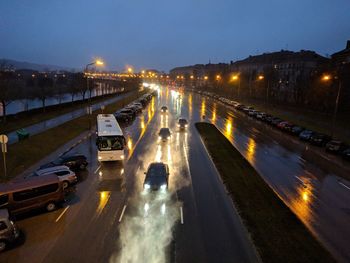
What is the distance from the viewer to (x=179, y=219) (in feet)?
56.2

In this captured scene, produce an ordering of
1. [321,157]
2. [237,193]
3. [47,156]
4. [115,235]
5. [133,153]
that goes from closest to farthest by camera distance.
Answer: [115,235] → [237,193] → [47,156] → [133,153] → [321,157]

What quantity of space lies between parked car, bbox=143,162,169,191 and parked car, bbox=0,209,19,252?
8512mm

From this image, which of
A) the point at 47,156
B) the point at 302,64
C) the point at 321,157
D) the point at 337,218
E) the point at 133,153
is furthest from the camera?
the point at 302,64

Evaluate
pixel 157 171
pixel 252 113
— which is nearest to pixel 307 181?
pixel 157 171

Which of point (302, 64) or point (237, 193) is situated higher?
point (302, 64)

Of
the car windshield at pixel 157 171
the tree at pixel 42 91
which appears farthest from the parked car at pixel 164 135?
the tree at pixel 42 91

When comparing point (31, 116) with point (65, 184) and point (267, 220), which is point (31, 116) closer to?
point (65, 184)

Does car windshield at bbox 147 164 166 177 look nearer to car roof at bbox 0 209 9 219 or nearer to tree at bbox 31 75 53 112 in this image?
car roof at bbox 0 209 9 219

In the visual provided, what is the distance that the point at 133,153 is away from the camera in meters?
31.5

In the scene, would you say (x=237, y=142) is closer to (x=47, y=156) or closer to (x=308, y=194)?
(x=308, y=194)

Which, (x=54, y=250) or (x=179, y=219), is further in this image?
(x=179, y=219)

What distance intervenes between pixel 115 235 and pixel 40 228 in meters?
4.05

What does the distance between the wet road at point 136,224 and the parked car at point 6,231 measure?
477mm

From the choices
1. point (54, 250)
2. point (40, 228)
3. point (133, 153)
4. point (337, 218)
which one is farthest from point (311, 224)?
point (133, 153)
